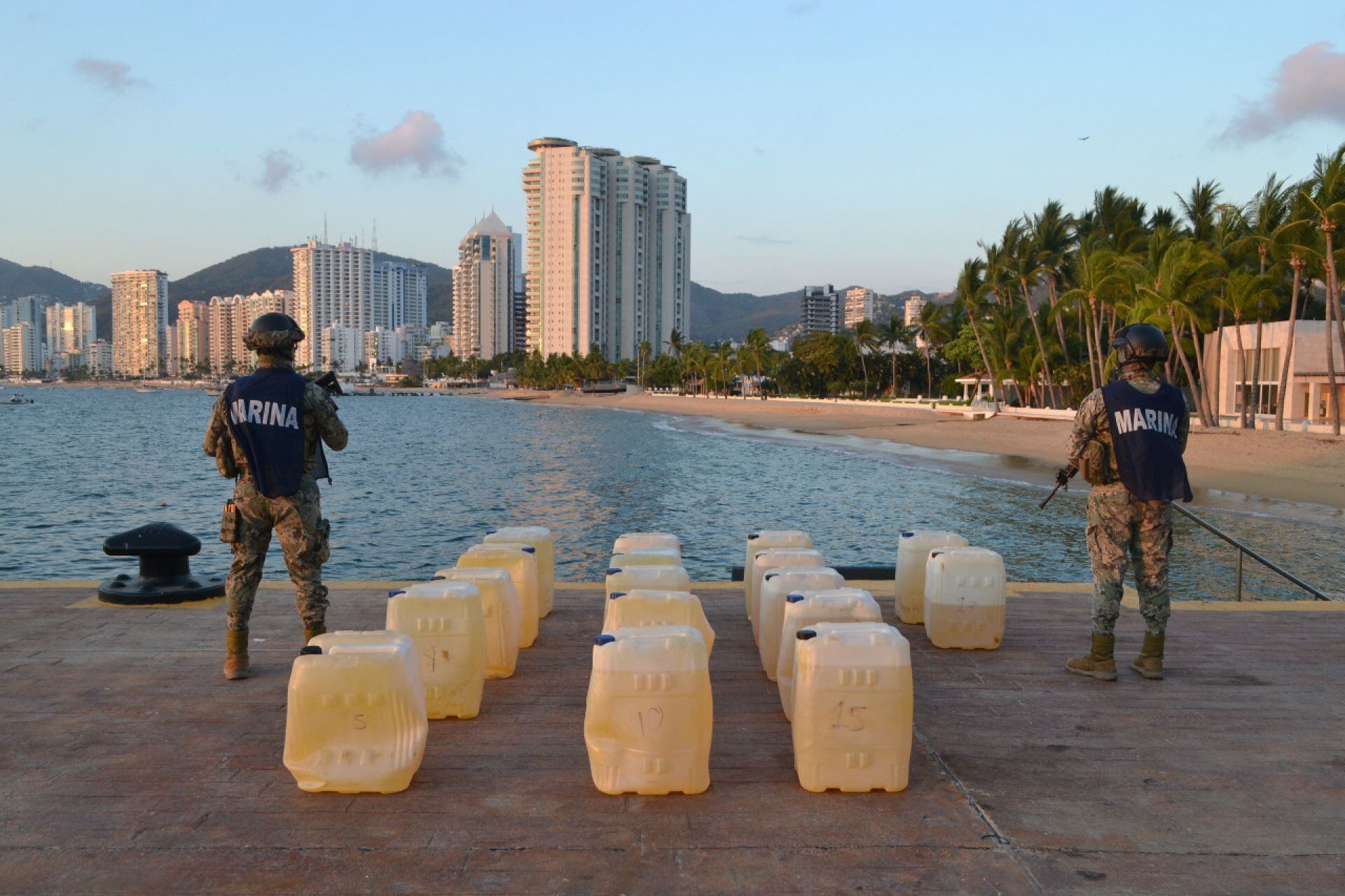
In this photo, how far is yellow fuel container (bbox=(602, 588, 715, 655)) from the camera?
604 cm

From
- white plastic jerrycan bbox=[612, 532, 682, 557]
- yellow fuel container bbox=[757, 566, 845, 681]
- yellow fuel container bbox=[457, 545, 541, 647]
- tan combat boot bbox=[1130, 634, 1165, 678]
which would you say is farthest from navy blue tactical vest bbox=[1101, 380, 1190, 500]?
yellow fuel container bbox=[457, 545, 541, 647]

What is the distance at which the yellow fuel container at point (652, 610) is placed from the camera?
19.8ft

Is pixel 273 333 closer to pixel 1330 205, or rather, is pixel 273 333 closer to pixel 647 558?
pixel 647 558

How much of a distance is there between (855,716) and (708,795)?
79 cm

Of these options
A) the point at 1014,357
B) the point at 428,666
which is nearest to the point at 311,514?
the point at 428,666

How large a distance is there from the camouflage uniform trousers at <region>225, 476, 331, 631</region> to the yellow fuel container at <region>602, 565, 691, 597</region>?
1.96 metres

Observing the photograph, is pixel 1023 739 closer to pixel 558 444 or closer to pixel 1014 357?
pixel 558 444

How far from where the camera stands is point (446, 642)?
5832 mm

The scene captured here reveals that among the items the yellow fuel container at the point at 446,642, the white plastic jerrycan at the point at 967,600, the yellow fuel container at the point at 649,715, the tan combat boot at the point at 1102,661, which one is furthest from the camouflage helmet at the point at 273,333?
the tan combat boot at the point at 1102,661

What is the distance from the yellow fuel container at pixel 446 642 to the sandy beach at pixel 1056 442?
99.5ft

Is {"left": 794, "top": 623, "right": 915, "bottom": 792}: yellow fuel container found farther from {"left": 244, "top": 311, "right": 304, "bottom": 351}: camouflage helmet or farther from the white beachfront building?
the white beachfront building

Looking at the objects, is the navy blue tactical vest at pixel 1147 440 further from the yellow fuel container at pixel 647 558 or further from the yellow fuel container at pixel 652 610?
the yellow fuel container at pixel 647 558

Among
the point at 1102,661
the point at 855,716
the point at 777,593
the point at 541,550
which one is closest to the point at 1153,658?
the point at 1102,661

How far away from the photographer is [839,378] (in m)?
116
